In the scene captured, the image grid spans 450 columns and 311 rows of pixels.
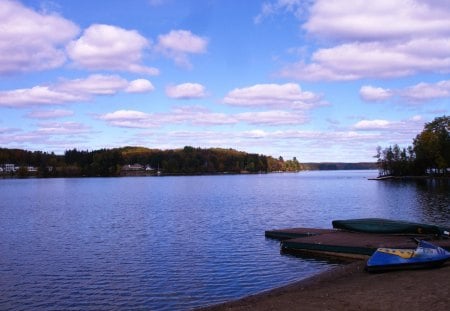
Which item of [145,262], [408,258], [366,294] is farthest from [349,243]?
[366,294]

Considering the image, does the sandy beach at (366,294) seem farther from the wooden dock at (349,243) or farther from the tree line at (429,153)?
the tree line at (429,153)

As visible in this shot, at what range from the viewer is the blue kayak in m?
21.0

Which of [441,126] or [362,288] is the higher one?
[441,126]

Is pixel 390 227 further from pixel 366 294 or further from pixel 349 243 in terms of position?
pixel 366 294

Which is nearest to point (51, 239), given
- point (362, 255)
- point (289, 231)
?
point (289, 231)

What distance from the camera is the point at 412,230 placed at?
3148 cm

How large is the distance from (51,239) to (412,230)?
2775cm

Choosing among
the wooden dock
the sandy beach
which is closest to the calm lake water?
the wooden dock

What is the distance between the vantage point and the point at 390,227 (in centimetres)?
3250

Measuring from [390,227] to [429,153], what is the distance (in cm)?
12567

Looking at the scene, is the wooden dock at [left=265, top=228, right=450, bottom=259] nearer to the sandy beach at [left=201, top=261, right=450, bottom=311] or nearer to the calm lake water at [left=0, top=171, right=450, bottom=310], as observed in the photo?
the calm lake water at [left=0, top=171, right=450, bottom=310]

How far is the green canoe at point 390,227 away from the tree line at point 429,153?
119 m

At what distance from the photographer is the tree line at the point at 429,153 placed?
143875mm

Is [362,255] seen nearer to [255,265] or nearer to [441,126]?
[255,265]
